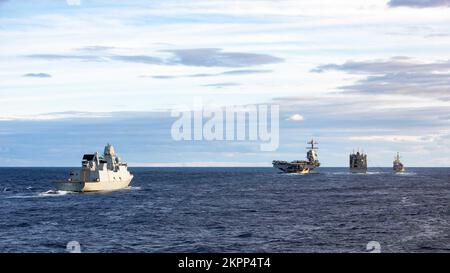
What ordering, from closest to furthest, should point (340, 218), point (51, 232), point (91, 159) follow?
point (51, 232) → point (340, 218) → point (91, 159)

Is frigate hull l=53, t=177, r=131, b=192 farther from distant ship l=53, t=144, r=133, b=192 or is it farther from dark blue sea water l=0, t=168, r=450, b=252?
dark blue sea water l=0, t=168, r=450, b=252

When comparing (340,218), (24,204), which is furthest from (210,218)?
(24,204)

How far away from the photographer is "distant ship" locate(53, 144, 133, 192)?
116894mm

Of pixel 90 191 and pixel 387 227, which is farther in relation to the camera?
pixel 90 191

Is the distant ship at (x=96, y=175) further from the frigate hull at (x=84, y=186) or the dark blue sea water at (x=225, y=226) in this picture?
the dark blue sea water at (x=225, y=226)

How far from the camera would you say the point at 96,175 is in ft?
393

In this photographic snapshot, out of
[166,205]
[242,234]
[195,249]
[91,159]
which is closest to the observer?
[195,249]

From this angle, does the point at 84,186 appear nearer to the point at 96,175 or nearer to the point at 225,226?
the point at 96,175

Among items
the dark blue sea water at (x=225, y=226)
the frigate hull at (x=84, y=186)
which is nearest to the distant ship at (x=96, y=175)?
the frigate hull at (x=84, y=186)

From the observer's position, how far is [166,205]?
92.8m
